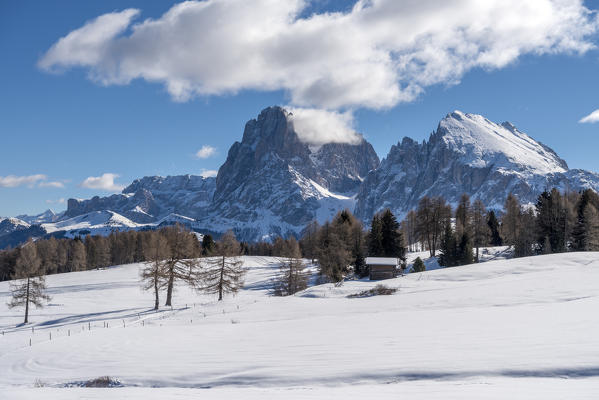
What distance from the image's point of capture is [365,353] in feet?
46.3

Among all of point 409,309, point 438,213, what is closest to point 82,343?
point 409,309

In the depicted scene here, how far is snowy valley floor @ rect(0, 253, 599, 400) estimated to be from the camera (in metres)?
10.7

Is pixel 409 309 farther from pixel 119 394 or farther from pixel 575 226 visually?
pixel 575 226

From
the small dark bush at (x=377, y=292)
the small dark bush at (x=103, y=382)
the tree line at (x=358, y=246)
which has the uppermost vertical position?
the tree line at (x=358, y=246)

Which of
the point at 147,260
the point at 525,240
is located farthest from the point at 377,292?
the point at 525,240

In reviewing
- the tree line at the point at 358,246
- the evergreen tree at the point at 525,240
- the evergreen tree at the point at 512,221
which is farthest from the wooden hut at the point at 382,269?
the evergreen tree at the point at 512,221

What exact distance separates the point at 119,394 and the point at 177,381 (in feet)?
8.38

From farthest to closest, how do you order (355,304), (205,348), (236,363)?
(355,304), (205,348), (236,363)

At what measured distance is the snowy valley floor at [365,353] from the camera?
1073 centimetres

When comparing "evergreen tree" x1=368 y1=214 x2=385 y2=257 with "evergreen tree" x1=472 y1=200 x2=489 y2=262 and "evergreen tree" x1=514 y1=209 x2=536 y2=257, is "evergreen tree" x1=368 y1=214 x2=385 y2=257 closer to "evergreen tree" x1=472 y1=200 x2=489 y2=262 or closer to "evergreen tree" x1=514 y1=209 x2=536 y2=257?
"evergreen tree" x1=472 y1=200 x2=489 y2=262

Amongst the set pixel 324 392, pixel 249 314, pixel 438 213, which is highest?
pixel 438 213

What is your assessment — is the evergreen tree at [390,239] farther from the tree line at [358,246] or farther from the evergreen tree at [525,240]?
the evergreen tree at [525,240]

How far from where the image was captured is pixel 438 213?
69250mm

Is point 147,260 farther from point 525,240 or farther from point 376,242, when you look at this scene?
point 525,240
